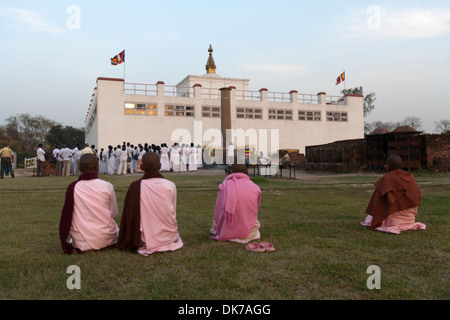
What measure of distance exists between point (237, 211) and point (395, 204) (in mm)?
2289

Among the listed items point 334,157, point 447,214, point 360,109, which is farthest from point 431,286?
point 360,109

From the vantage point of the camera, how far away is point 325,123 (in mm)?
34656

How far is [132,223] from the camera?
13.1 feet

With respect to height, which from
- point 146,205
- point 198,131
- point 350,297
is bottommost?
point 350,297

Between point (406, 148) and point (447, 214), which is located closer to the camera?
point (447, 214)

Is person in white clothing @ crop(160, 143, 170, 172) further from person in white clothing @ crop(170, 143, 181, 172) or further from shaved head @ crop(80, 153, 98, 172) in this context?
shaved head @ crop(80, 153, 98, 172)

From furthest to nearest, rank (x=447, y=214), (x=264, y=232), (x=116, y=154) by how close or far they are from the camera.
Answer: (x=116, y=154), (x=447, y=214), (x=264, y=232)

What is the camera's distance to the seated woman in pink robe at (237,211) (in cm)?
448

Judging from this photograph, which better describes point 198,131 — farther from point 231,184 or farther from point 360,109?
point 231,184

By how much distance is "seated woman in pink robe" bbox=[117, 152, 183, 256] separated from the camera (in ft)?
13.0

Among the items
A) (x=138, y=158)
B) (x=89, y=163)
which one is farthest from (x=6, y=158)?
(x=89, y=163)

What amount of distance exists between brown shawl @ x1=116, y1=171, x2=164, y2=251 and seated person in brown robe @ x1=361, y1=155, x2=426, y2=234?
128 inches

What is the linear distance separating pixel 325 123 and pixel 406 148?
57.3 ft

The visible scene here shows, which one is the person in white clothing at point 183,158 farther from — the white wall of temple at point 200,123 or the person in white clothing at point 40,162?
the person in white clothing at point 40,162
